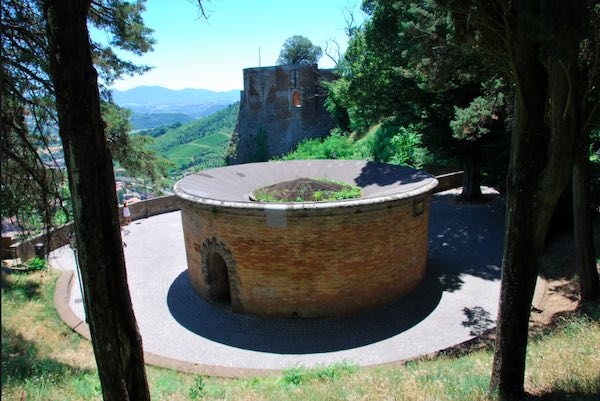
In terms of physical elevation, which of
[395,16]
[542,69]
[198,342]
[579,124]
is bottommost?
[198,342]

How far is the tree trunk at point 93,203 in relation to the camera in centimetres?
385

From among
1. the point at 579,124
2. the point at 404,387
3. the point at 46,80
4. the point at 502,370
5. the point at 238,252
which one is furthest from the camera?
the point at 238,252

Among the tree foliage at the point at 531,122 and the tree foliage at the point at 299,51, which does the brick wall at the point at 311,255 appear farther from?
the tree foliage at the point at 299,51

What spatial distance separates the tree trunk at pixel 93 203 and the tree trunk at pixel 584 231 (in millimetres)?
8827

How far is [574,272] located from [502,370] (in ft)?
26.4

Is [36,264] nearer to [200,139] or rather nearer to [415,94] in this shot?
[415,94]

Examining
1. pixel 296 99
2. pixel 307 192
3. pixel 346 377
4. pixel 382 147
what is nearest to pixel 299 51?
pixel 296 99

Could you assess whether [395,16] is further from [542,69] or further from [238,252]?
[542,69]

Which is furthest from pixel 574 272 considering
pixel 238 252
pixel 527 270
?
pixel 238 252

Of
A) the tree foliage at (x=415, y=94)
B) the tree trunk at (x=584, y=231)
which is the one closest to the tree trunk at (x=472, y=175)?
the tree foliage at (x=415, y=94)

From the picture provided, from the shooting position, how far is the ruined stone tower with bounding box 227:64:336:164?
1539 inches

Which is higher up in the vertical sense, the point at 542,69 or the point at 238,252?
the point at 542,69

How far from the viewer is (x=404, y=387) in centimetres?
588

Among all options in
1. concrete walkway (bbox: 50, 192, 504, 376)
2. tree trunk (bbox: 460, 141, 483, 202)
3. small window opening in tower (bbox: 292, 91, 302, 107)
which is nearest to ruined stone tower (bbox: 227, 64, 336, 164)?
small window opening in tower (bbox: 292, 91, 302, 107)
